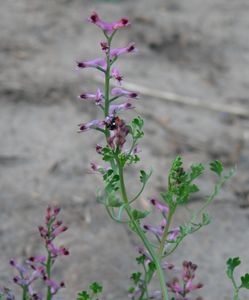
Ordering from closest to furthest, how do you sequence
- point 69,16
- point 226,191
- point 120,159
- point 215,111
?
point 120,159 < point 226,191 < point 215,111 < point 69,16

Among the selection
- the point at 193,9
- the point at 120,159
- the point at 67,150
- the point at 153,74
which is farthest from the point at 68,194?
the point at 193,9

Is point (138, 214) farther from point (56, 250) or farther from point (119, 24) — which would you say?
point (119, 24)

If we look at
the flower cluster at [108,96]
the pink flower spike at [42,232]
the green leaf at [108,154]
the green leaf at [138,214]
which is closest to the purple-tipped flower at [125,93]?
the flower cluster at [108,96]

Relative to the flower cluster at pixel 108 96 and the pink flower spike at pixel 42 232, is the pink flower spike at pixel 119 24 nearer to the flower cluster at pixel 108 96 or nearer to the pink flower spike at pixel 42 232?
the flower cluster at pixel 108 96

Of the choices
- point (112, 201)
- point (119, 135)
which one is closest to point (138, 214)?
point (112, 201)

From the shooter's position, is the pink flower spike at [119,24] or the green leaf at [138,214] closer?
the pink flower spike at [119,24]

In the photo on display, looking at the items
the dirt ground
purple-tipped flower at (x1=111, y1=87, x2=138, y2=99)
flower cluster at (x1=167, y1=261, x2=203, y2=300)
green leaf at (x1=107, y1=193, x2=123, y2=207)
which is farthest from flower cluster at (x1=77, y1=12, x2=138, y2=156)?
the dirt ground

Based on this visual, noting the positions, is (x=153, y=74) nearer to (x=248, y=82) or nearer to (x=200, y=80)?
(x=200, y=80)

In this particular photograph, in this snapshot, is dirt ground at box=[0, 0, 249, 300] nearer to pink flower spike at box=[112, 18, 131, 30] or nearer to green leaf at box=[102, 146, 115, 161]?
green leaf at box=[102, 146, 115, 161]
